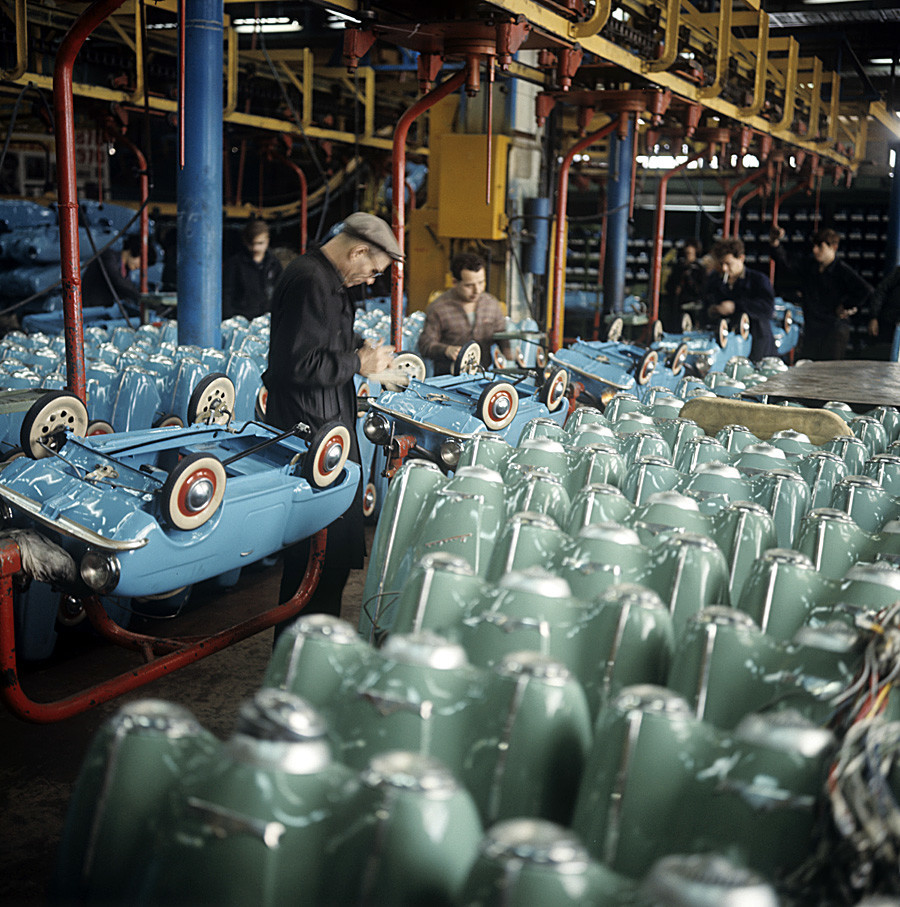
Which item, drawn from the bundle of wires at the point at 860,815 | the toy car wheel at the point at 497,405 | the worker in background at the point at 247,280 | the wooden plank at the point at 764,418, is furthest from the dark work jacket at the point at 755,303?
the bundle of wires at the point at 860,815

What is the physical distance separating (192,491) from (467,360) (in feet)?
7.55

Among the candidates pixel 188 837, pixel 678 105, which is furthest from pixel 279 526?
pixel 678 105

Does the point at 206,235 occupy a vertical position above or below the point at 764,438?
above

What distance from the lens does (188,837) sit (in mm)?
789

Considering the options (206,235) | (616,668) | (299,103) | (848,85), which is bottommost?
(616,668)

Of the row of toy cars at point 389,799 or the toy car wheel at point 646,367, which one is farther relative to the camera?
the toy car wheel at point 646,367

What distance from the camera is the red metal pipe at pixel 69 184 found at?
9.65 feet

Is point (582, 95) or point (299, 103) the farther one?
point (299, 103)

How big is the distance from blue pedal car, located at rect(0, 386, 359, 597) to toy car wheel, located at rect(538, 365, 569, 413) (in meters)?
1.27

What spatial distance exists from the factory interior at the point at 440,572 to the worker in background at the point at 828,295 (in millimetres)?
642

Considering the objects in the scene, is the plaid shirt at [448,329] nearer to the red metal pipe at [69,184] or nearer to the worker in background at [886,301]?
the red metal pipe at [69,184]

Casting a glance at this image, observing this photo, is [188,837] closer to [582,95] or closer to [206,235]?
[206,235]

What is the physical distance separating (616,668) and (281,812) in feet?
1.58

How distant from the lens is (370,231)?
2.72 meters
